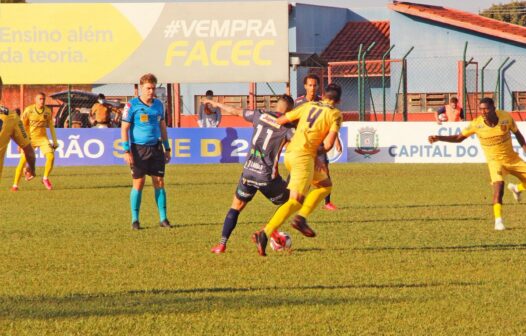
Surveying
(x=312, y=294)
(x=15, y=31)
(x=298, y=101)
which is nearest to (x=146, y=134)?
(x=298, y=101)

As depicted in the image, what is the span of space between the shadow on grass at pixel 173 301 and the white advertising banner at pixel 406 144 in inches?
843

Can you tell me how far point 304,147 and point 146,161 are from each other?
355 cm

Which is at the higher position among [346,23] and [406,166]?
[346,23]

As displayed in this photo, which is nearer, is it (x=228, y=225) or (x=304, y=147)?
(x=304, y=147)

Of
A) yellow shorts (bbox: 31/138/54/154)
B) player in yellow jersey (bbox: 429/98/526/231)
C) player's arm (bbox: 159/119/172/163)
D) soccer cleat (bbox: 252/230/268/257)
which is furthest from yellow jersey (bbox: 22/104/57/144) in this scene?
soccer cleat (bbox: 252/230/268/257)

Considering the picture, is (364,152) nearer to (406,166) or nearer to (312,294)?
(406,166)

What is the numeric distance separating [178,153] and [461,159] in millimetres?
7846

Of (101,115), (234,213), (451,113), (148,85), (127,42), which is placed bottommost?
(234,213)

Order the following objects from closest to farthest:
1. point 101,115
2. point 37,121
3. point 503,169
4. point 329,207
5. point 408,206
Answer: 1. point 503,169
2. point 329,207
3. point 408,206
4. point 37,121
5. point 101,115

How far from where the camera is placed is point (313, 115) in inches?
462

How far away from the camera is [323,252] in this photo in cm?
1234

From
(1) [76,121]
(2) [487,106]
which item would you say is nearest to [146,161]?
(2) [487,106]

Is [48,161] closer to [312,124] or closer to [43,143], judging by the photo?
[43,143]

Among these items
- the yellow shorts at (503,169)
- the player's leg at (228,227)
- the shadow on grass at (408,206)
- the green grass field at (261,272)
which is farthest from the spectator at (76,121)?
the player's leg at (228,227)
